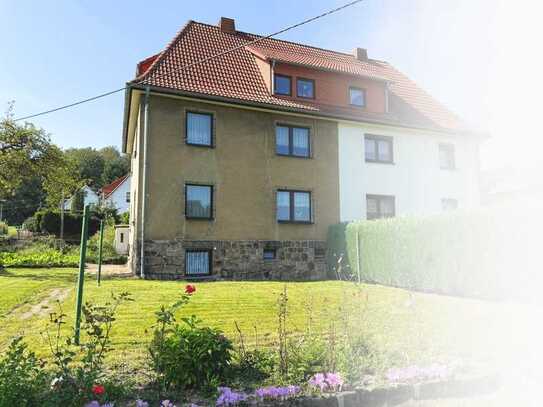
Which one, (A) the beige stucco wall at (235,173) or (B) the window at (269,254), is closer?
(A) the beige stucco wall at (235,173)

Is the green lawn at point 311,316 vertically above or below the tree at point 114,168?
below

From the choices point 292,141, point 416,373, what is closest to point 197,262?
point 292,141

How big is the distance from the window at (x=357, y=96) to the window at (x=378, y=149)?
164 cm

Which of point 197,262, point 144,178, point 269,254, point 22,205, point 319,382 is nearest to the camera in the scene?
point 319,382

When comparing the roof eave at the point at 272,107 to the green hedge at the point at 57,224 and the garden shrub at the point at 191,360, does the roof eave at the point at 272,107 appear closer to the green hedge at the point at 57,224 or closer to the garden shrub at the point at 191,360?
the garden shrub at the point at 191,360

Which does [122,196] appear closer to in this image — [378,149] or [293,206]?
[293,206]

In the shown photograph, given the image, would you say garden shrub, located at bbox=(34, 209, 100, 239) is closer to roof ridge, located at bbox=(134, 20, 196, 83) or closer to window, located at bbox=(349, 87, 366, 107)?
roof ridge, located at bbox=(134, 20, 196, 83)

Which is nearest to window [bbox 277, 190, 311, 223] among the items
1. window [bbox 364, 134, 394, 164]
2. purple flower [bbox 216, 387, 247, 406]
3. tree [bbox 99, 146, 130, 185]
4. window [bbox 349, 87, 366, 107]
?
window [bbox 364, 134, 394, 164]

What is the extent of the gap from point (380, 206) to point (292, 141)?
4.90m

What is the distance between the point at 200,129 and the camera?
1500 centimetres

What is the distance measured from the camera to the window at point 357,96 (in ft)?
60.8

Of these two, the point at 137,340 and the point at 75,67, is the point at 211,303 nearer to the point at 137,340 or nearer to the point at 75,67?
the point at 137,340

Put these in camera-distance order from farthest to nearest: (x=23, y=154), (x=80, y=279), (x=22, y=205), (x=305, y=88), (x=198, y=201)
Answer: (x=22, y=205) → (x=23, y=154) → (x=305, y=88) → (x=198, y=201) → (x=80, y=279)

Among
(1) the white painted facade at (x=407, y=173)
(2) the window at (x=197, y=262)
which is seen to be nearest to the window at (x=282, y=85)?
(1) the white painted facade at (x=407, y=173)
